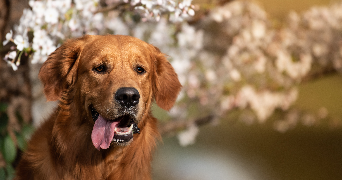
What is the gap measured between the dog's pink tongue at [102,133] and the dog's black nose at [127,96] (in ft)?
0.72

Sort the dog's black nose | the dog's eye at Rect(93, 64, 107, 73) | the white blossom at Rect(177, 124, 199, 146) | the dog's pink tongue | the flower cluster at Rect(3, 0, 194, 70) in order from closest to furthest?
the dog's black nose
the dog's pink tongue
the dog's eye at Rect(93, 64, 107, 73)
the flower cluster at Rect(3, 0, 194, 70)
the white blossom at Rect(177, 124, 199, 146)

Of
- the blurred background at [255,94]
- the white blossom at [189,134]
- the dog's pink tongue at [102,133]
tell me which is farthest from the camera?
the white blossom at [189,134]

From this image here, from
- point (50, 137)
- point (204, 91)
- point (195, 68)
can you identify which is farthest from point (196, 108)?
point (50, 137)

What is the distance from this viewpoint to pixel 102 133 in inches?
110

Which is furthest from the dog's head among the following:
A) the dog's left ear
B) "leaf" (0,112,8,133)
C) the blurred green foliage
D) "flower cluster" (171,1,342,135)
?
"flower cluster" (171,1,342,135)

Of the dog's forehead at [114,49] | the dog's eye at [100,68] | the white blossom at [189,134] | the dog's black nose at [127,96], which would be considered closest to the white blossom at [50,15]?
the dog's forehead at [114,49]

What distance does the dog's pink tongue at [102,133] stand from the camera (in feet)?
9.06

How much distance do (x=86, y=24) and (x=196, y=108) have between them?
348cm

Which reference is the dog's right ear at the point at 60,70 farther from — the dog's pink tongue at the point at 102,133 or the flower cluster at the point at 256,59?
the flower cluster at the point at 256,59

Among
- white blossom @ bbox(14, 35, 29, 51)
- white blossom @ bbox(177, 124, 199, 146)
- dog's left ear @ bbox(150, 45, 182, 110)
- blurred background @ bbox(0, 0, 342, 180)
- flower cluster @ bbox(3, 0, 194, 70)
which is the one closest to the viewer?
dog's left ear @ bbox(150, 45, 182, 110)

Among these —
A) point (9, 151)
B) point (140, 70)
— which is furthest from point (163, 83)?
point (9, 151)

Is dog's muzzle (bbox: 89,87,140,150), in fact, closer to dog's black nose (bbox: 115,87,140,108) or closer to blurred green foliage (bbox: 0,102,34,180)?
dog's black nose (bbox: 115,87,140,108)

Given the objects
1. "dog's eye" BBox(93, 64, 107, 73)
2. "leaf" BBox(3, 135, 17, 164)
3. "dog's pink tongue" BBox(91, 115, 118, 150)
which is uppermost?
"dog's eye" BBox(93, 64, 107, 73)

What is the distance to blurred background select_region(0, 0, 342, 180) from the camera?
6582 millimetres
